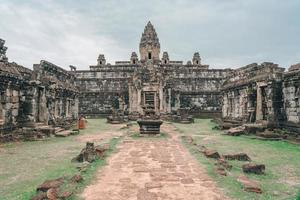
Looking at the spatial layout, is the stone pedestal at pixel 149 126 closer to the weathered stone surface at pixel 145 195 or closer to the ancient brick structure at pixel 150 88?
the weathered stone surface at pixel 145 195

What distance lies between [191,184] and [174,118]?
938 inches

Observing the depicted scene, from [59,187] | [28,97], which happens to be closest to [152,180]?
[59,187]

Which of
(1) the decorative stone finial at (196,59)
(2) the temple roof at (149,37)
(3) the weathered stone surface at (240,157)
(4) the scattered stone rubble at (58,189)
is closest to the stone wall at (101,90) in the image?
(2) the temple roof at (149,37)

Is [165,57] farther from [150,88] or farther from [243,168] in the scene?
[243,168]

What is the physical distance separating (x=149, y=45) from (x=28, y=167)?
40190 millimetres

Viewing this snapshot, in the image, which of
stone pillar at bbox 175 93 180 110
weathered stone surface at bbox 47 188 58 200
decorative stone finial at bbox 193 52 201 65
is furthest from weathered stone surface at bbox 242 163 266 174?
decorative stone finial at bbox 193 52 201 65

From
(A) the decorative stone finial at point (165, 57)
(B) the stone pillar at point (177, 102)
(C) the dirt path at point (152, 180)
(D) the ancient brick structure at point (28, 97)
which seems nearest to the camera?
(C) the dirt path at point (152, 180)

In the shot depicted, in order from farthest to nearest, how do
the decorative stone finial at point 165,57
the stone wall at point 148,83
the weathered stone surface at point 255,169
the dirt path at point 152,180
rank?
1. the decorative stone finial at point 165,57
2. the stone wall at point 148,83
3. the weathered stone surface at point 255,169
4. the dirt path at point 152,180

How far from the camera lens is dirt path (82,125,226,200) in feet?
18.3

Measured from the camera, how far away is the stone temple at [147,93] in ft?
49.0

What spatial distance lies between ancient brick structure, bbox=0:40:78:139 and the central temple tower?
25.6 metres

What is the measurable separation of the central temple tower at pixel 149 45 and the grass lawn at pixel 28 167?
119 feet

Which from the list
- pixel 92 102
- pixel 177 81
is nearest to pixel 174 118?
pixel 177 81

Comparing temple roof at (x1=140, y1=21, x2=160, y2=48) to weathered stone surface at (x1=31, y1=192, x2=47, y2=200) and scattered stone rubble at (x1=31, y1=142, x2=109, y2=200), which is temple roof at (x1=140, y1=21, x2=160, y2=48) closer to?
scattered stone rubble at (x1=31, y1=142, x2=109, y2=200)
